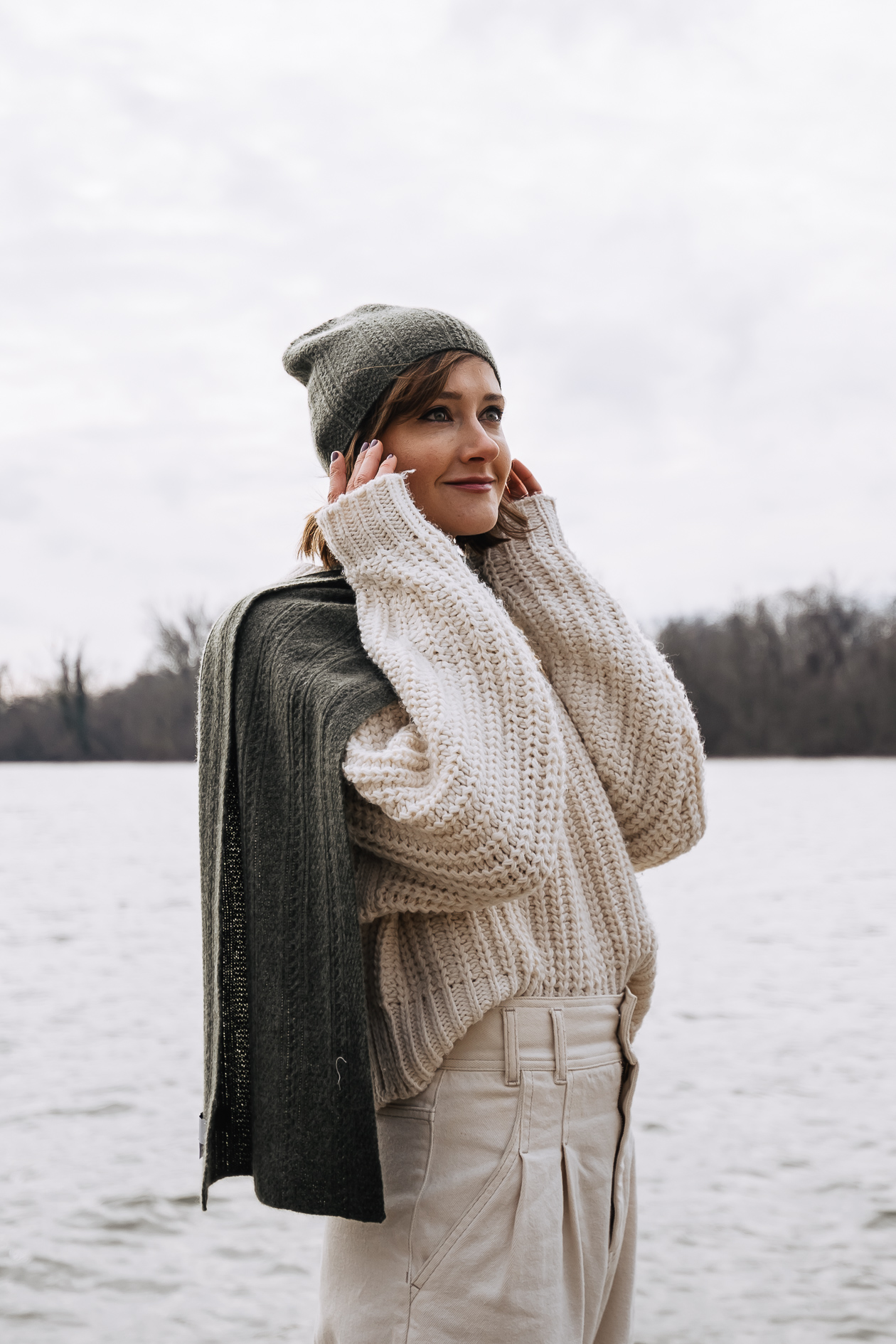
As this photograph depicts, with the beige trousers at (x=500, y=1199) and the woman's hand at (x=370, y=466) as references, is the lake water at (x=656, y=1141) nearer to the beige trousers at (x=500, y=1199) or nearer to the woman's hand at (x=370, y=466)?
the beige trousers at (x=500, y=1199)

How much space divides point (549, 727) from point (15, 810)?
94.2 ft

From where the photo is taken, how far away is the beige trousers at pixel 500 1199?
1498 millimetres

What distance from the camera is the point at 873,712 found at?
46.7m

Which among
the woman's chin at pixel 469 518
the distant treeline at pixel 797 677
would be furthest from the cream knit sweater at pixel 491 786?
the distant treeline at pixel 797 677

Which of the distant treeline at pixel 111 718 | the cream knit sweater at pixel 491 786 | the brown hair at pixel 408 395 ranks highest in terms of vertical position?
the distant treeline at pixel 111 718

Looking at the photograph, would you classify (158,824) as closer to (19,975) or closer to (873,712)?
(19,975)

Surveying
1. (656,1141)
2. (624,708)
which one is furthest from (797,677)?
(624,708)

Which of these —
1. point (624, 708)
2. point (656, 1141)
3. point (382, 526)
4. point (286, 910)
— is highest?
point (382, 526)

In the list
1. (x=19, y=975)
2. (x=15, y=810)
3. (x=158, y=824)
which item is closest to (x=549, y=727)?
(x=19, y=975)

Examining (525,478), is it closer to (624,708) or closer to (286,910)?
(624,708)

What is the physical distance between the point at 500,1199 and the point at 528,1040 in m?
0.20

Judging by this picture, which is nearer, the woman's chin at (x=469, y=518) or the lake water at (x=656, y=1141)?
the woman's chin at (x=469, y=518)

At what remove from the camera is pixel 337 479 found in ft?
6.05

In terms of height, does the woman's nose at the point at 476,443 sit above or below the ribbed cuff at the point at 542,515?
above
